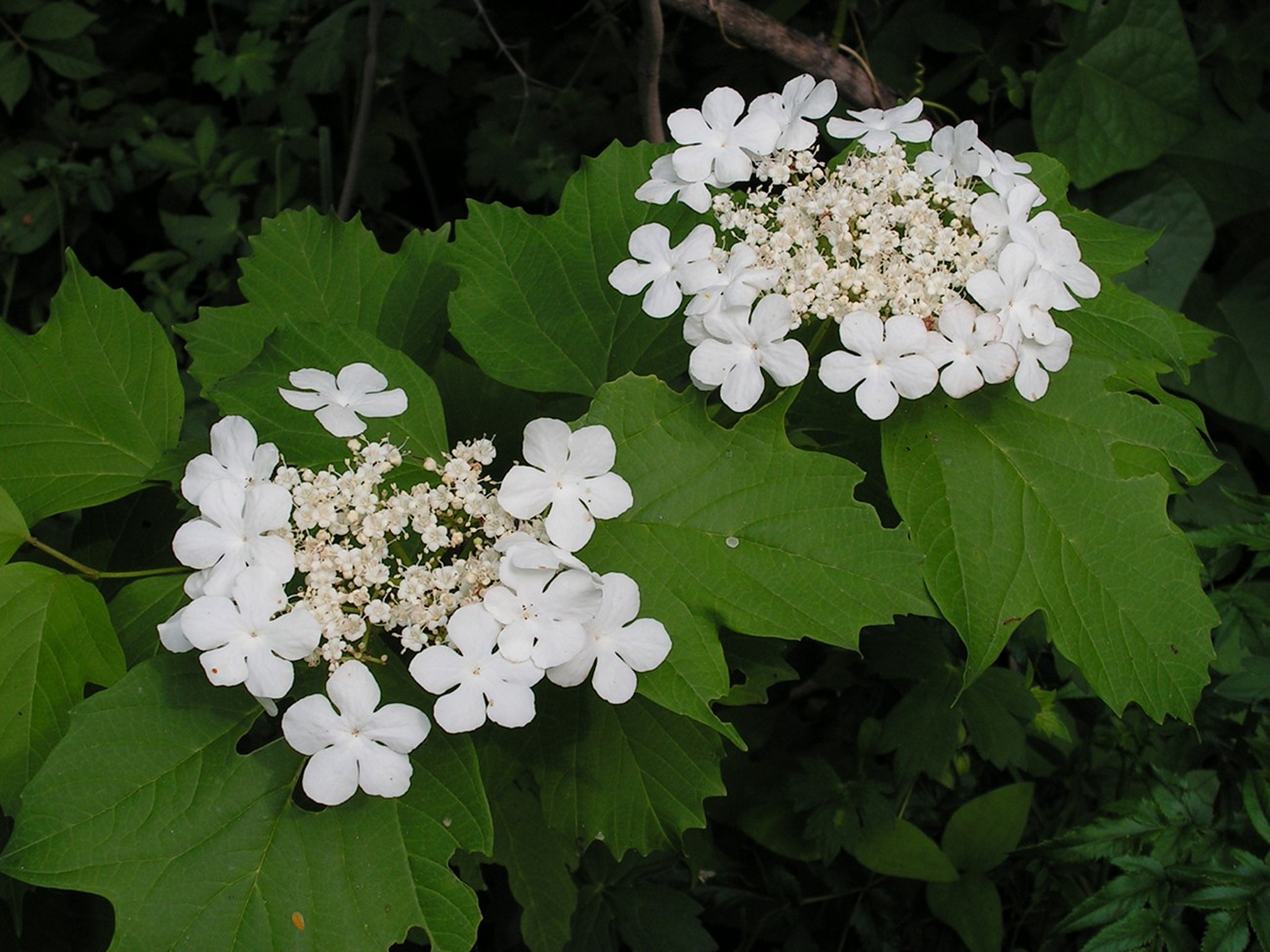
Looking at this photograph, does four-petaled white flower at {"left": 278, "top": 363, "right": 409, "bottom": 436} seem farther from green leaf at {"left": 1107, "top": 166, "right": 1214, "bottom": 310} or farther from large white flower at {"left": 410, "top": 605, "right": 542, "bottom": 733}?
green leaf at {"left": 1107, "top": 166, "right": 1214, "bottom": 310}

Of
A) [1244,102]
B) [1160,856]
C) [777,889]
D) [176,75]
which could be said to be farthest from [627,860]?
[176,75]

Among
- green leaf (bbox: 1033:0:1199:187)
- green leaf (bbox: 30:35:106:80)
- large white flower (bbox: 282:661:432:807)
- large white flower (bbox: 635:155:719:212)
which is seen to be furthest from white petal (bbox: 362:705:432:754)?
green leaf (bbox: 30:35:106:80)

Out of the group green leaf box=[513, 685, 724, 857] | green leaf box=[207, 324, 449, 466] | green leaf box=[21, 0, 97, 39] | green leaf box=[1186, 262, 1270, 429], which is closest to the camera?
green leaf box=[207, 324, 449, 466]

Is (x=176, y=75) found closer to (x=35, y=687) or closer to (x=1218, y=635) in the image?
(x=35, y=687)

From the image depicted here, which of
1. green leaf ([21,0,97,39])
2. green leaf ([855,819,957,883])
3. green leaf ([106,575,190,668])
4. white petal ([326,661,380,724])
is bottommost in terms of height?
green leaf ([855,819,957,883])

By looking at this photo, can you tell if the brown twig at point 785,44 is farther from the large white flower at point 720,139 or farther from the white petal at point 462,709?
the white petal at point 462,709

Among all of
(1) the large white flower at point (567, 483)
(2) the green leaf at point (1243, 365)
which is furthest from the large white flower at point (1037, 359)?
(2) the green leaf at point (1243, 365)

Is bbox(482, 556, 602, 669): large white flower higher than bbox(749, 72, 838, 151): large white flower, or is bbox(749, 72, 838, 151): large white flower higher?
bbox(749, 72, 838, 151): large white flower
